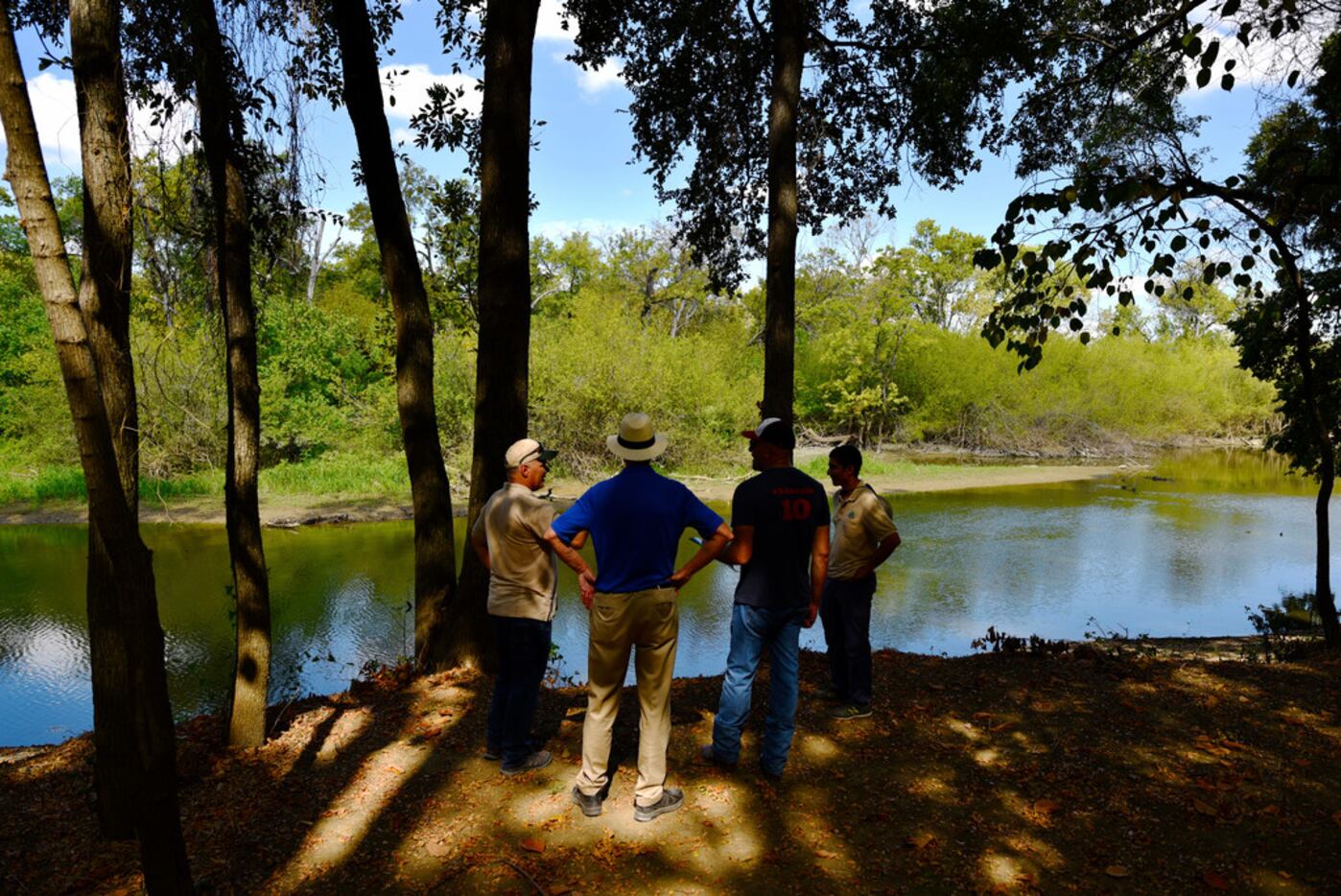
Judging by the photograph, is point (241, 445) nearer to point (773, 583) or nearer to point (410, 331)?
point (410, 331)

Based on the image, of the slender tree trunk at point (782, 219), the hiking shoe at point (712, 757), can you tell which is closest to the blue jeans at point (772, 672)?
the hiking shoe at point (712, 757)

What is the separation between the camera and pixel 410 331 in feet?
19.6

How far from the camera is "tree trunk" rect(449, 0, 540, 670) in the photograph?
18.1 feet

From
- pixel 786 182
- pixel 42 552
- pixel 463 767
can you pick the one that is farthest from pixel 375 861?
pixel 42 552

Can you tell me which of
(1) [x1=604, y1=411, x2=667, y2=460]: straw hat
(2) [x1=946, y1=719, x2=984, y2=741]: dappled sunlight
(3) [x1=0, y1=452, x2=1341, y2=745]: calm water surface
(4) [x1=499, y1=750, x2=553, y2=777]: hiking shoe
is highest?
(1) [x1=604, y1=411, x2=667, y2=460]: straw hat

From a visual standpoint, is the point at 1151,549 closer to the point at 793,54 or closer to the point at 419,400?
the point at 793,54

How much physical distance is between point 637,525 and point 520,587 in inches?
31.7

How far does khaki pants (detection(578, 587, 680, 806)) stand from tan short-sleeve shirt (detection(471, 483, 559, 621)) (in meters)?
0.42

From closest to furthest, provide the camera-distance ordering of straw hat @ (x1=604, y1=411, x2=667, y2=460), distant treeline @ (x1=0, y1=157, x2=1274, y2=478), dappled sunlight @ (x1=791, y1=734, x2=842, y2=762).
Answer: straw hat @ (x1=604, y1=411, x2=667, y2=460) < dappled sunlight @ (x1=791, y1=734, x2=842, y2=762) < distant treeline @ (x1=0, y1=157, x2=1274, y2=478)

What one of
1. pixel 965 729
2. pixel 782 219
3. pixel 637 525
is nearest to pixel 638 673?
pixel 637 525

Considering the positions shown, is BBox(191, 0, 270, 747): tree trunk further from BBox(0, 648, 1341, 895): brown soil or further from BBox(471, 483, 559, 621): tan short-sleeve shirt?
BBox(471, 483, 559, 621): tan short-sleeve shirt

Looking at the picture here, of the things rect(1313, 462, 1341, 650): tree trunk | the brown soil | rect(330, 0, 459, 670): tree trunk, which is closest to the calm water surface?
rect(330, 0, 459, 670): tree trunk

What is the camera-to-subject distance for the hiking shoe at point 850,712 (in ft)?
15.5

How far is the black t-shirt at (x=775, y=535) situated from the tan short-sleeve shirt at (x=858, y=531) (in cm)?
80
